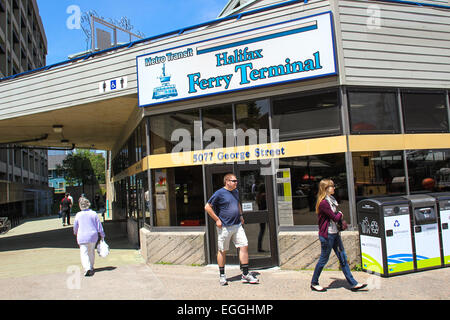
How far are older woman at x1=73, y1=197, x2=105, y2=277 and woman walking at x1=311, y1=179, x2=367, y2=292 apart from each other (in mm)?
4107

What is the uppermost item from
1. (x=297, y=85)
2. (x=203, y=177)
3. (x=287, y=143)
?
(x=297, y=85)

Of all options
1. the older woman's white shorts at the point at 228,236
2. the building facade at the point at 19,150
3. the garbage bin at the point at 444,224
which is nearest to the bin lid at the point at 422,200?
the garbage bin at the point at 444,224

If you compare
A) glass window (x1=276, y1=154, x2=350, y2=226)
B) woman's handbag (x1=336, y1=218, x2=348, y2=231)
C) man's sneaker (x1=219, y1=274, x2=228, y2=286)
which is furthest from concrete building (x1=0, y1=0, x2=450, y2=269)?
woman's handbag (x1=336, y1=218, x2=348, y2=231)

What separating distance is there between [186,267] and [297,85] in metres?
4.13

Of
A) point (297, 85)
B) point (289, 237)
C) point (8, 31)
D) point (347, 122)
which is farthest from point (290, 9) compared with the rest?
point (8, 31)

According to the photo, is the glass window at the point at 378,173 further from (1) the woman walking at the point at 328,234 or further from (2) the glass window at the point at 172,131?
(2) the glass window at the point at 172,131

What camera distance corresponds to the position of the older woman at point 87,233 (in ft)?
22.3

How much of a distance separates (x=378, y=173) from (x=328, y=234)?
2237 mm

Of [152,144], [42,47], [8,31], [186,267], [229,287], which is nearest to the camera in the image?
[229,287]

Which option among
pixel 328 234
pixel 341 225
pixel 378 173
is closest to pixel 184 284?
pixel 328 234

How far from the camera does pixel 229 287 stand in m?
5.66

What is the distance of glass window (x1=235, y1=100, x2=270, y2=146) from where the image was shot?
7.13 meters

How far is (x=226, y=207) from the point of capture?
19.2 feet
